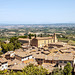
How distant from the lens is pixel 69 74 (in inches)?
617

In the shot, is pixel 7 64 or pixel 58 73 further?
pixel 7 64

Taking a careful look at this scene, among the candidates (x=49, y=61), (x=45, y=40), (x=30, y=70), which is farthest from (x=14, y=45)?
(x=30, y=70)

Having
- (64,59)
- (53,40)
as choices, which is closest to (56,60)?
(64,59)

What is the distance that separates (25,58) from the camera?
24969mm

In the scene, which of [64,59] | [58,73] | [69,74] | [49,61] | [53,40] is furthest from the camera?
[53,40]

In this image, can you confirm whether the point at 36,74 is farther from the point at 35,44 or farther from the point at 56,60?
the point at 35,44

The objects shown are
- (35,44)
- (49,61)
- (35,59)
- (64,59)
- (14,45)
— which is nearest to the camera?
(64,59)

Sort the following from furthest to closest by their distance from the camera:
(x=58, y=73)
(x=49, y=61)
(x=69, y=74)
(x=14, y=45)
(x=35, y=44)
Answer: (x=35, y=44) < (x=14, y=45) < (x=49, y=61) < (x=69, y=74) < (x=58, y=73)

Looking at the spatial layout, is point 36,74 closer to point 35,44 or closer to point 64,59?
point 64,59

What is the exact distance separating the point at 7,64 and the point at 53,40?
89.2ft

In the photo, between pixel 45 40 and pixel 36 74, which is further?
pixel 45 40

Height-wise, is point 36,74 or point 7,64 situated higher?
point 36,74

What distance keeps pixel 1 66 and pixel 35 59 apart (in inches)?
230

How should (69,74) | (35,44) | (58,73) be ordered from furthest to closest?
(35,44) < (69,74) < (58,73)
